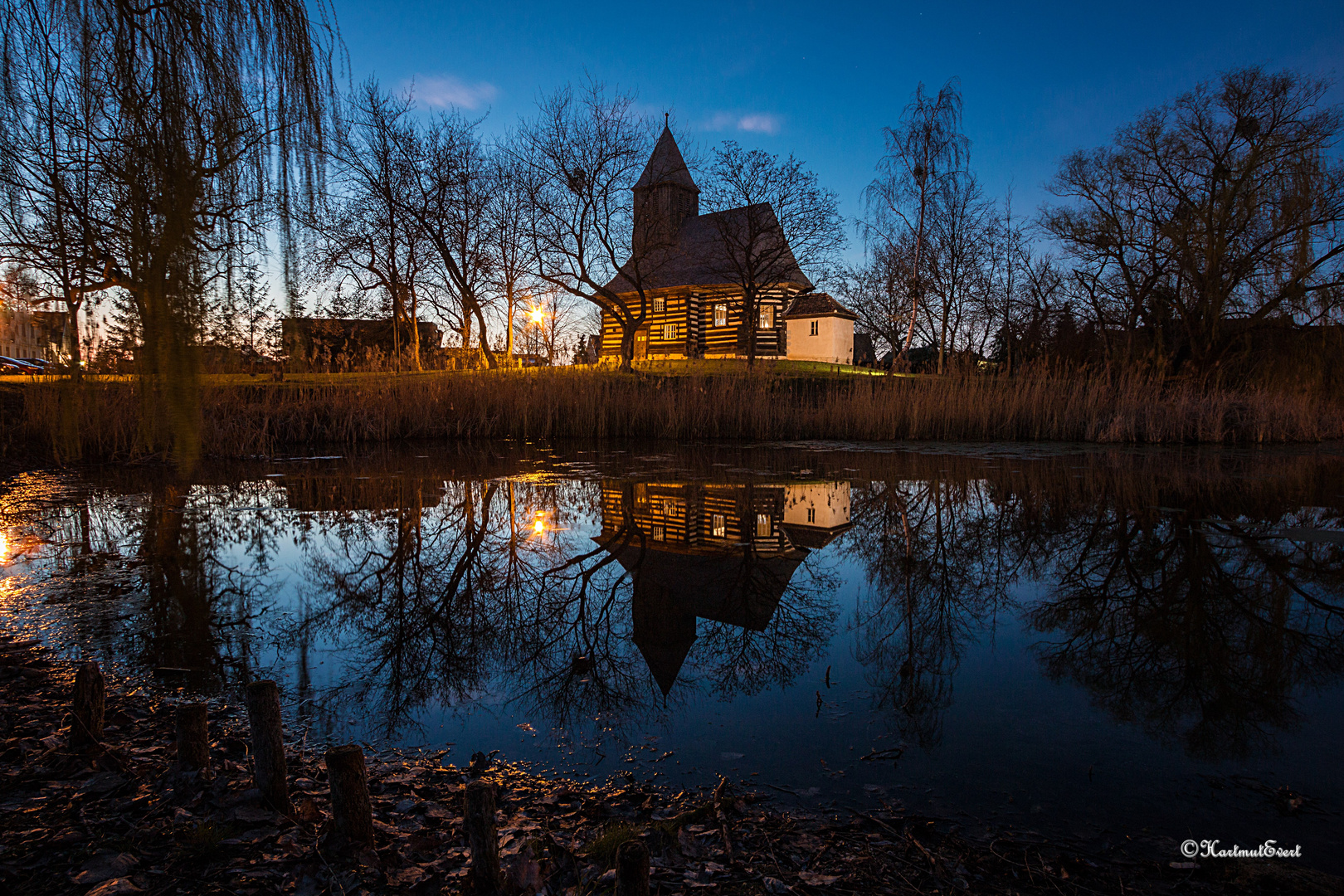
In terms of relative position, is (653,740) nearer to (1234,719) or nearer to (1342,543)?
(1234,719)

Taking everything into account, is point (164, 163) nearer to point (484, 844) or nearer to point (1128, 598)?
point (484, 844)

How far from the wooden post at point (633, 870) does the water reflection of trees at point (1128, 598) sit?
3.16 ft

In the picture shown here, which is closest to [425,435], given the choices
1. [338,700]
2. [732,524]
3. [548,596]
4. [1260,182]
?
[732,524]

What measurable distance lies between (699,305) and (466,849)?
Answer: 2763 cm

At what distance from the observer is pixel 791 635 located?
7.63ft

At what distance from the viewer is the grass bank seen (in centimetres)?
945

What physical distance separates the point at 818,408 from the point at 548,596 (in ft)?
27.8

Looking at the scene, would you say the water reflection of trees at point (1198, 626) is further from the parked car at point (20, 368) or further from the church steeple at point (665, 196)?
the church steeple at point (665, 196)

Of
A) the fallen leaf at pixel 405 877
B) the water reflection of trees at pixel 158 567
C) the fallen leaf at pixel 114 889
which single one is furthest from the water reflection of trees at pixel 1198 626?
the water reflection of trees at pixel 158 567

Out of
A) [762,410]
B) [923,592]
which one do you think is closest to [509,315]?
[762,410]

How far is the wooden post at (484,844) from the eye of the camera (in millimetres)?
1041

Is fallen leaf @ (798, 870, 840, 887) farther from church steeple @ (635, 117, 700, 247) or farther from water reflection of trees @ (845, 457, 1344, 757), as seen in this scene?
church steeple @ (635, 117, 700, 247)

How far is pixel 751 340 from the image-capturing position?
20.8 meters

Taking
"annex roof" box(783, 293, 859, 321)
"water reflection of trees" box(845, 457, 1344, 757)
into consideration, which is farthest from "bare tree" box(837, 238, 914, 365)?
"water reflection of trees" box(845, 457, 1344, 757)
